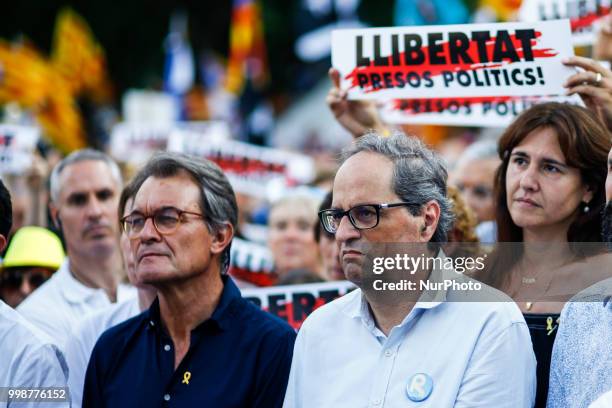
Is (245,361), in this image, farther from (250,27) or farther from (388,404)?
(250,27)

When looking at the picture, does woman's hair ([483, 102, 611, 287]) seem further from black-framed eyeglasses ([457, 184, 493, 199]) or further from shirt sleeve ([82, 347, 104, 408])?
black-framed eyeglasses ([457, 184, 493, 199])

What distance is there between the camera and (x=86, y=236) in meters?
6.07

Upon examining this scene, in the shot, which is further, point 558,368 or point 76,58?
point 76,58

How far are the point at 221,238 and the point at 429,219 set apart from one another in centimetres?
97

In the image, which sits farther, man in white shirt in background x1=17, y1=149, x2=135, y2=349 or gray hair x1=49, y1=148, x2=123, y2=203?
gray hair x1=49, y1=148, x2=123, y2=203

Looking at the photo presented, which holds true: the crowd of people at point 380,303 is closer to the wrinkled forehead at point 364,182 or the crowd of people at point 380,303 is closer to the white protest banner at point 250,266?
the wrinkled forehead at point 364,182

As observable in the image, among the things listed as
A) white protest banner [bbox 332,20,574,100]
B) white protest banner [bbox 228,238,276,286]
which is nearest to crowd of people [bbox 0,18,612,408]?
white protest banner [bbox 332,20,574,100]

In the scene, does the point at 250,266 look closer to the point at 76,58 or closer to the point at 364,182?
the point at 364,182

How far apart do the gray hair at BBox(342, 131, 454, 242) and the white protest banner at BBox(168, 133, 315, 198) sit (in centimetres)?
477

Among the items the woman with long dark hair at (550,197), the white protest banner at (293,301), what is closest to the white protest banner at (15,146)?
the white protest banner at (293,301)

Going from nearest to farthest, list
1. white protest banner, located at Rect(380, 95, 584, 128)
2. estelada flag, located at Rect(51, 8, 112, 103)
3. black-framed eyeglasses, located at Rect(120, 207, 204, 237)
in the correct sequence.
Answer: black-framed eyeglasses, located at Rect(120, 207, 204, 237), white protest banner, located at Rect(380, 95, 584, 128), estelada flag, located at Rect(51, 8, 112, 103)

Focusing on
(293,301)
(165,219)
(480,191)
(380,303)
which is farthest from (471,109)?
(380,303)

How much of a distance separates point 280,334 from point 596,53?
92.5 inches

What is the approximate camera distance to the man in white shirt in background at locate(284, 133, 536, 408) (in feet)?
11.7
